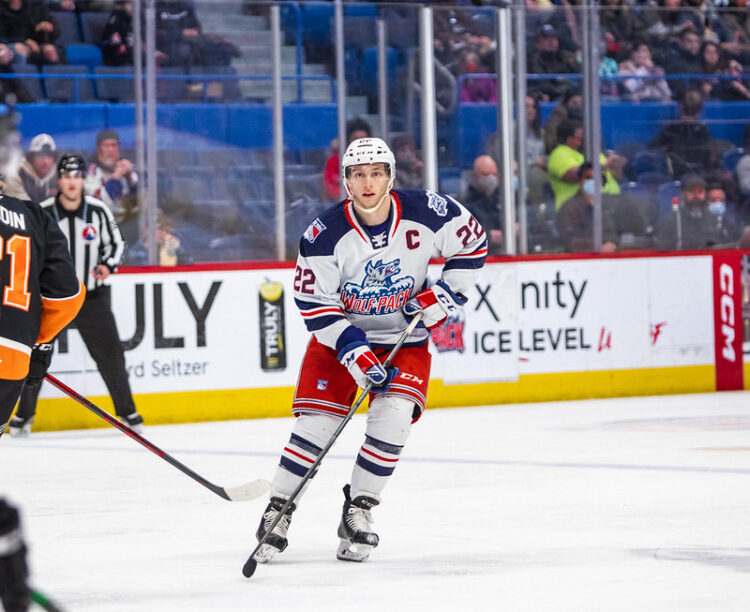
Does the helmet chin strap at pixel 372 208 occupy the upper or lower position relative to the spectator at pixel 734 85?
lower

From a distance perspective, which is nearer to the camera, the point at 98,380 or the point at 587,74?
the point at 98,380

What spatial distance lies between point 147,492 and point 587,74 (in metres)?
4.46

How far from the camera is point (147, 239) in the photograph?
292 inches

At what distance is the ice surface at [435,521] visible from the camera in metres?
3.18

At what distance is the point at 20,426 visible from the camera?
6.79 m

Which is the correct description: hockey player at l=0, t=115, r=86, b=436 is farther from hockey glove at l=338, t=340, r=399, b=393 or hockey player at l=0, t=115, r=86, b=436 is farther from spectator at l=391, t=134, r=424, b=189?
spectator at l=391, t=134, r=424, b=189

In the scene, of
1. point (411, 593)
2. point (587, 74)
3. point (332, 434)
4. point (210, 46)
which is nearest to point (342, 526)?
point (332, 434)

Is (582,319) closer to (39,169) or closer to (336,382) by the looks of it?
(39,169)

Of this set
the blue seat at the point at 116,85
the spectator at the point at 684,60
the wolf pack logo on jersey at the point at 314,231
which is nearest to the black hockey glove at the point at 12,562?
the wolf pack logo on jersey at the point at 314,231

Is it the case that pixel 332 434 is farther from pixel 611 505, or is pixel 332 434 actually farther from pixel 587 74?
pixel 587 74

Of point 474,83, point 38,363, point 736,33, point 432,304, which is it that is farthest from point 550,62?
point 38,363

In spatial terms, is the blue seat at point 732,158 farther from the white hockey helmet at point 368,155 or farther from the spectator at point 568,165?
the white hockey helmet at point 368,155

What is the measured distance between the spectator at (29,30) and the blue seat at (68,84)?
76mm

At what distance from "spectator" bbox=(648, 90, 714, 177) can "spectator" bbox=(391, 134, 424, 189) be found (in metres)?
1.60
